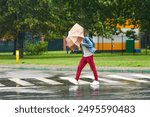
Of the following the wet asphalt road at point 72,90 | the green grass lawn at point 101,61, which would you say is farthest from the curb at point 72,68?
the wet asphalt road at point 72,90

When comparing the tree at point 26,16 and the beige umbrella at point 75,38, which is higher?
the tree at point 26,16

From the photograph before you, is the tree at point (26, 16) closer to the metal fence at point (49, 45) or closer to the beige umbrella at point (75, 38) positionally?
the beige umbrella at point (75, 38)

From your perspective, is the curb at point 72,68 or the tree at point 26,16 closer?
the curb at point 72,68

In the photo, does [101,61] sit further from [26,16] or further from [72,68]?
[26,16]

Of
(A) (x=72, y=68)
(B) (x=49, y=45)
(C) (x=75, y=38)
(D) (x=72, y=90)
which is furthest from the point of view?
(B) (x=49, y=45)

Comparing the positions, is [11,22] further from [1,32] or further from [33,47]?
[33,47]

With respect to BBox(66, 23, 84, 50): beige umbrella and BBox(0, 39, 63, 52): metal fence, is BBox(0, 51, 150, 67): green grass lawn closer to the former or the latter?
BBox(66, 23, 84, 50): beige umbrella

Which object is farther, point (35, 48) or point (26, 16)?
point (35, 48)

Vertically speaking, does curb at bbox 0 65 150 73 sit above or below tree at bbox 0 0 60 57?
below

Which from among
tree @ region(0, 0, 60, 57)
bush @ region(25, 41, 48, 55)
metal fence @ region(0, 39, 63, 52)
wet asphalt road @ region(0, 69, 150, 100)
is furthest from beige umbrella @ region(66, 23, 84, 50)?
metal fence @ region(0, 39, 63, 52)

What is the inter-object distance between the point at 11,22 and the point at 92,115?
115 feet

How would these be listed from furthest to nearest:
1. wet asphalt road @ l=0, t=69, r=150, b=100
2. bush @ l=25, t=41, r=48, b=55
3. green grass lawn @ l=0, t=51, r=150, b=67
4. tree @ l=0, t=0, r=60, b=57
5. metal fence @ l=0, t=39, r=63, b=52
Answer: metal fence @ l=0, t=39, r=63, b=52 < bush @ l=25, t=41, r=48, b=55 < tree @ l=0, t=0, r=60, b=57 < green grass lawn @ l=0, t=51, r=150, b=67 < wet asphalt road @ l=0, t=69, r=150, b=100

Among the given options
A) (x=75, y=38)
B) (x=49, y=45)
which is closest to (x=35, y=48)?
(x=49, y=45)

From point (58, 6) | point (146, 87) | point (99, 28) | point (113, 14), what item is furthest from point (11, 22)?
point (146, 87)
